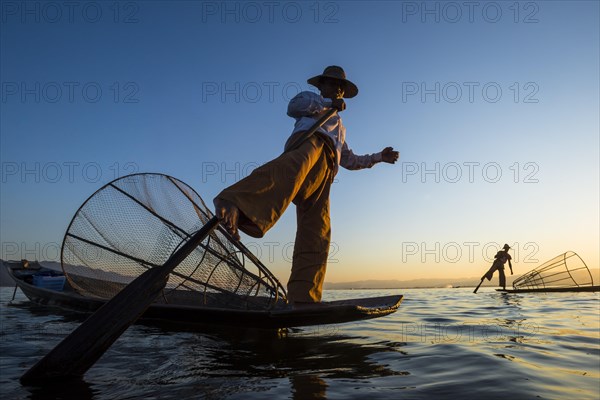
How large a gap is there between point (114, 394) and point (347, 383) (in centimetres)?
113

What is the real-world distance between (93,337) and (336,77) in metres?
2.82

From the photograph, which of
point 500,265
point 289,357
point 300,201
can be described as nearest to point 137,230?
point 300,201

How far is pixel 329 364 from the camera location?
8.37 feet

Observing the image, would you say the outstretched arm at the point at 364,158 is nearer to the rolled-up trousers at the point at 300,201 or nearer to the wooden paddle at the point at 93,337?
the rolled-up trousers at the point at 300,201

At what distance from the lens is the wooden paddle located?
2.08 m

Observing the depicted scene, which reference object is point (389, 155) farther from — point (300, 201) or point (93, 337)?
point (93, 337)

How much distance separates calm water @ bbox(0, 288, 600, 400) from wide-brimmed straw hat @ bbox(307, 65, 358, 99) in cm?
234

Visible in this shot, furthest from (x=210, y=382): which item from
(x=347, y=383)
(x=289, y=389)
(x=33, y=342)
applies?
(x=33, y=342)

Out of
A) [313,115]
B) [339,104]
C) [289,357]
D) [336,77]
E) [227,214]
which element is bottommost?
[289,357]

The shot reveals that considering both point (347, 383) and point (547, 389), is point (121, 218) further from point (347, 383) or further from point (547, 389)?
point (547, 389)

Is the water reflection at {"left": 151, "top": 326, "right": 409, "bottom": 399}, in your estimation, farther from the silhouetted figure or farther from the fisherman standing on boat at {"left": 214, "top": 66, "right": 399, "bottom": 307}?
the silhouetted figure

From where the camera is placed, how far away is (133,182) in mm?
5902

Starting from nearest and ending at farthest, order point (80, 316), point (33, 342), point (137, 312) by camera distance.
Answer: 1. point (137, 312)
2. point (33, 342)
3. point (80, 316)

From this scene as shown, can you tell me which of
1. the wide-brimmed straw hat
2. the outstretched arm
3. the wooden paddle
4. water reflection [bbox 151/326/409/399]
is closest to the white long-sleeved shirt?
the wide-brimmed straw hat
